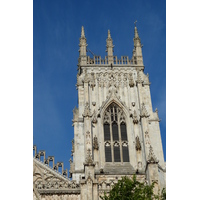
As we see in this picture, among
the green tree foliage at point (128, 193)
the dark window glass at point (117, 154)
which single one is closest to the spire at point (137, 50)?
the dark window glass at point (117, 154)

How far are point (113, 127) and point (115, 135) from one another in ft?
2.24

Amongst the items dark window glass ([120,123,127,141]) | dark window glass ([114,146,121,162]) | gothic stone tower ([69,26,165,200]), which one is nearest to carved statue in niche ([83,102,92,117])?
gothic stone tower ([69,26,165,200])

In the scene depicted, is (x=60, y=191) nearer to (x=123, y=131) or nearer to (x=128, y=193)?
(x=123, y=131)

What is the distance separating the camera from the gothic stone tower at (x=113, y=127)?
23728 millimetres

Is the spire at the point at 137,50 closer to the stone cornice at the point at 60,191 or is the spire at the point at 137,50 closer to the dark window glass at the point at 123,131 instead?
the dark window glass at the point at 123,131

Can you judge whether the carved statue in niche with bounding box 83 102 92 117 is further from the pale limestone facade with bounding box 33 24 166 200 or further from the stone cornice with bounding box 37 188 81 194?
the stone cornice with bounding box 37 188 81 194

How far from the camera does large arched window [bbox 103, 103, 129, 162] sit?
25.8 metres

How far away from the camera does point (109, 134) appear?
2678 centimetres

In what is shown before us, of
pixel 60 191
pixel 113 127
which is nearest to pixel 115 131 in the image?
pixel 113 127
